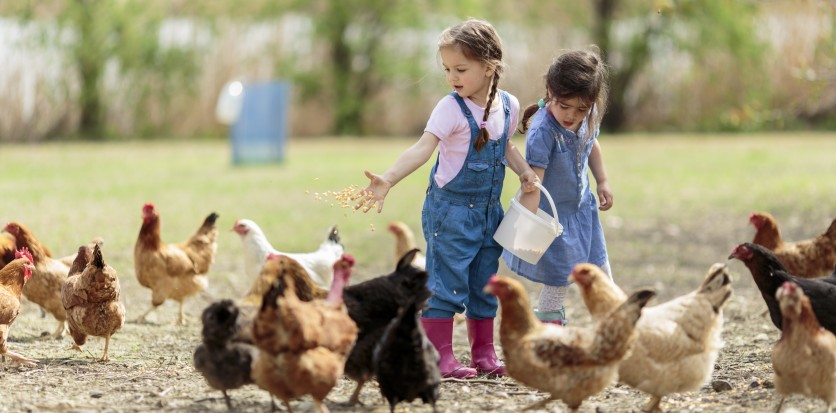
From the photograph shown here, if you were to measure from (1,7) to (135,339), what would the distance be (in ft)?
56.9

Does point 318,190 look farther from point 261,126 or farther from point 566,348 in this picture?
point 566,348

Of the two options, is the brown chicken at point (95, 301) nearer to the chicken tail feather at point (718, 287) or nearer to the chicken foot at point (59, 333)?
the chicken foot at point (59, 333)

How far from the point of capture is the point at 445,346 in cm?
558

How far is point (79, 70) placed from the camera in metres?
22.7

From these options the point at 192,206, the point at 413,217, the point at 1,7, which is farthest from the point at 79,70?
the point at 413,217

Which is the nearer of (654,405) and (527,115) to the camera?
(654,405)

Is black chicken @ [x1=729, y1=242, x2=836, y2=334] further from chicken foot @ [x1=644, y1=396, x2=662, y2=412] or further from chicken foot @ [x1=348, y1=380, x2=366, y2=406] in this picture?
chicken foot @ [x1=348, y1=380, x2=366, y2=406]

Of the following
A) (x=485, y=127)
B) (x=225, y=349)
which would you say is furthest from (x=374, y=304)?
(x=485, y=127)

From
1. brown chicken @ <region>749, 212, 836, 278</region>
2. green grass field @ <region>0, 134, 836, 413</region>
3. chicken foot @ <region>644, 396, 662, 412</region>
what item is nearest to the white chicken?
green grass field @ <region>0, 134, 836, 413</region>

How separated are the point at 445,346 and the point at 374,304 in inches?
29.1

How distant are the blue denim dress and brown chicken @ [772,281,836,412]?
4.23 feet

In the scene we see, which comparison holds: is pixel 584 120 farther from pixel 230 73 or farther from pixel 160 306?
pixel 230 73

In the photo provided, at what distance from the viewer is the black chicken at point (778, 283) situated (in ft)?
17.2

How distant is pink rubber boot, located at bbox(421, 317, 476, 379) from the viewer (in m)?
5.51
